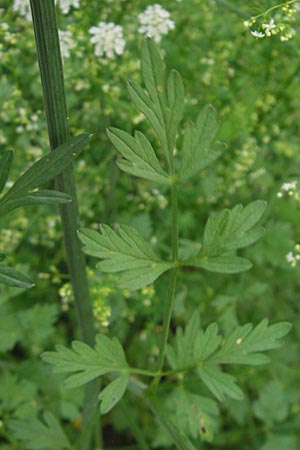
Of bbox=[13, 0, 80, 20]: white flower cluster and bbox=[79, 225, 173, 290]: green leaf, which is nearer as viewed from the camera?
bbox=[79, 225, 173, 290]: green leaf

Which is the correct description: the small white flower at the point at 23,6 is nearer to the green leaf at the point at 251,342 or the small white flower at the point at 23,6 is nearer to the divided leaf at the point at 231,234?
the divided leaf at the point at 231,234

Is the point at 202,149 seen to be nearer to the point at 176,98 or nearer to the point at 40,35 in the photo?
the point at 176,98

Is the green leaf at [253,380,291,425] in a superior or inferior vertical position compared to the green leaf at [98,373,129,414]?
inferior

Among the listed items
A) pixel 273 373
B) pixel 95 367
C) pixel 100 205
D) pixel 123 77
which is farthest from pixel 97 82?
pixel 273 373

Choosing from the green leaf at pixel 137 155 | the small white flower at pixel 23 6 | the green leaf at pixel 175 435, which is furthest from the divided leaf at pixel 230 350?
the small white flower at pixel 23 6

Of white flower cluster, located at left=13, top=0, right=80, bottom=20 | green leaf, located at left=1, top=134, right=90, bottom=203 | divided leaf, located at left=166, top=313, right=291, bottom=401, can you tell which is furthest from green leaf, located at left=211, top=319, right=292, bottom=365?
white flower cluster, located at left=13, top=0, right=80, bottom=20

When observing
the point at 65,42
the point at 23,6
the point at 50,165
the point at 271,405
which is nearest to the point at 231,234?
the point at 50,165

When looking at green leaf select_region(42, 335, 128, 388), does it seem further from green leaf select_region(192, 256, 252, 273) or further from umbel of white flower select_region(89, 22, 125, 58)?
umbel of white flower select_region(89, 22, 125, 58)
